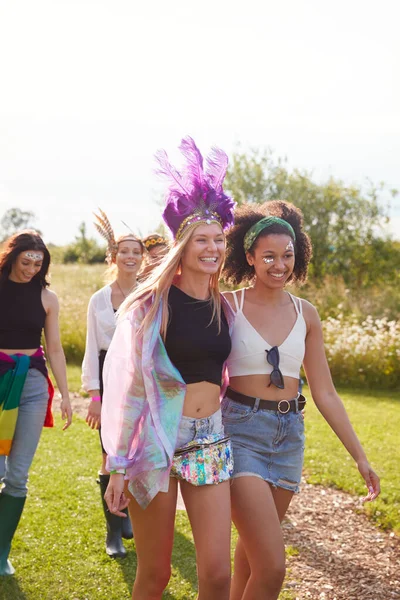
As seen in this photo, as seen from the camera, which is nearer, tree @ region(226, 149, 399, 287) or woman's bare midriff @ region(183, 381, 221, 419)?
woman's bare midriff @ region(183, 381, 221, 419)

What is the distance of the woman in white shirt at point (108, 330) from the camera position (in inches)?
194

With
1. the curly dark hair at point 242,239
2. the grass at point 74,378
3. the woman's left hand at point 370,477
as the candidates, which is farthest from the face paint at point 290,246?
the grass at point 74,378

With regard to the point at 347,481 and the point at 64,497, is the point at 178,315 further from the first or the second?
the point at 347,481

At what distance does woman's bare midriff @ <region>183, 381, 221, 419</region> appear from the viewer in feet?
10.5

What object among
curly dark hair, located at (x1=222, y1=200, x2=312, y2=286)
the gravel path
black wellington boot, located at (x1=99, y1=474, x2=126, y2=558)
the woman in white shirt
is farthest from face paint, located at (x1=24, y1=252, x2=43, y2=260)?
the gravel path

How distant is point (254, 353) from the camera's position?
3.46 meters

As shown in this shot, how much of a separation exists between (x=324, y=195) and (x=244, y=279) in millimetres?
15985

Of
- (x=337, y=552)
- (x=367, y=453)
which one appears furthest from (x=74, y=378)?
(x=337, y=552)

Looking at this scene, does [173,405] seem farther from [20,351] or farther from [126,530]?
[126,530]

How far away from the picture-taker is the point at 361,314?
46.4 ft

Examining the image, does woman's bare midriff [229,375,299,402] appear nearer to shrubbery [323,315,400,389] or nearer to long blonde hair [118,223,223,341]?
long blonde hair [118,223,223,341]

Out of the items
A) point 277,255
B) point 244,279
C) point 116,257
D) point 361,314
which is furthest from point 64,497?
point 361,314

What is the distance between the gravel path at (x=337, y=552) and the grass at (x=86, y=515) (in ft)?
0.55

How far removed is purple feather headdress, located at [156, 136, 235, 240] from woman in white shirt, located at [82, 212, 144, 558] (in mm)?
1629
